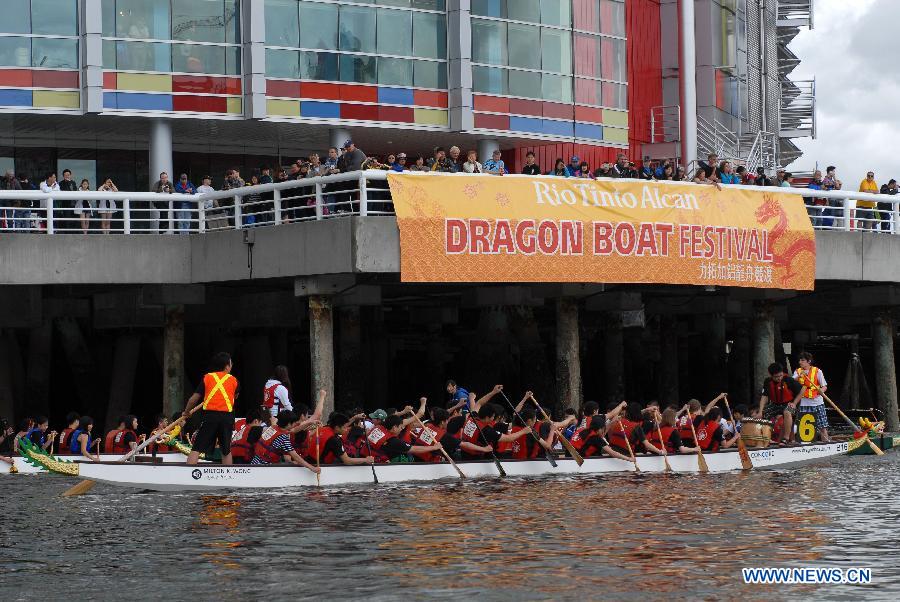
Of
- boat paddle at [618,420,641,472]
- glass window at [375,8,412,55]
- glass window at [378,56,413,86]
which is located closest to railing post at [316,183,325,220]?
boat paddle at [618,420,641,472]

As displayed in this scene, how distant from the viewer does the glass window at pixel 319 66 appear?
4469 cm

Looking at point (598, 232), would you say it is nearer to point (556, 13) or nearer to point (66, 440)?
point (66, 440)

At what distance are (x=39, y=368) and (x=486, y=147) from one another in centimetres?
1625

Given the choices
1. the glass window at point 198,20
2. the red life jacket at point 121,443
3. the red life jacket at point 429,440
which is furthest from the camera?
the glass window at point 198,20

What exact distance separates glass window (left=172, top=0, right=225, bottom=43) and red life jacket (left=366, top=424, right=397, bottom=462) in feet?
67.0

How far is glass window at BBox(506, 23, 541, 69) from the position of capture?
47.8 metres

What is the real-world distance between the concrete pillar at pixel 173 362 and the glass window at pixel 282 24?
11.8 metres

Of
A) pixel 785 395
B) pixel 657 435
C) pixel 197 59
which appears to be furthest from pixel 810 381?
pixel 197 59

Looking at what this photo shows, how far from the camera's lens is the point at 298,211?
34.9 m

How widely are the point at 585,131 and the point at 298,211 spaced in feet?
56.0

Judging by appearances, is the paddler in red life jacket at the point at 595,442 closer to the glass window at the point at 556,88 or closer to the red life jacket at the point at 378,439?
the red life jacket at the point at 378,439

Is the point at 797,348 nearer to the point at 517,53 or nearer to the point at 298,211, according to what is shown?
the point at 517,53

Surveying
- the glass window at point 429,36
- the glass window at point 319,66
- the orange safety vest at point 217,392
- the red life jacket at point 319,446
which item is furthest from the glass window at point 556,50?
the orange safety vest at point 217,392

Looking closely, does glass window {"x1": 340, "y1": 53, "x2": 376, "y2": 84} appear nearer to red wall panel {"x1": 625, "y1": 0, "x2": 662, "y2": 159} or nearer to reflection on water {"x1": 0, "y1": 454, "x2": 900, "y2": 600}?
red wall panel {"x1": 625, "y1": 0, "x2": 662, "y2": 159}
